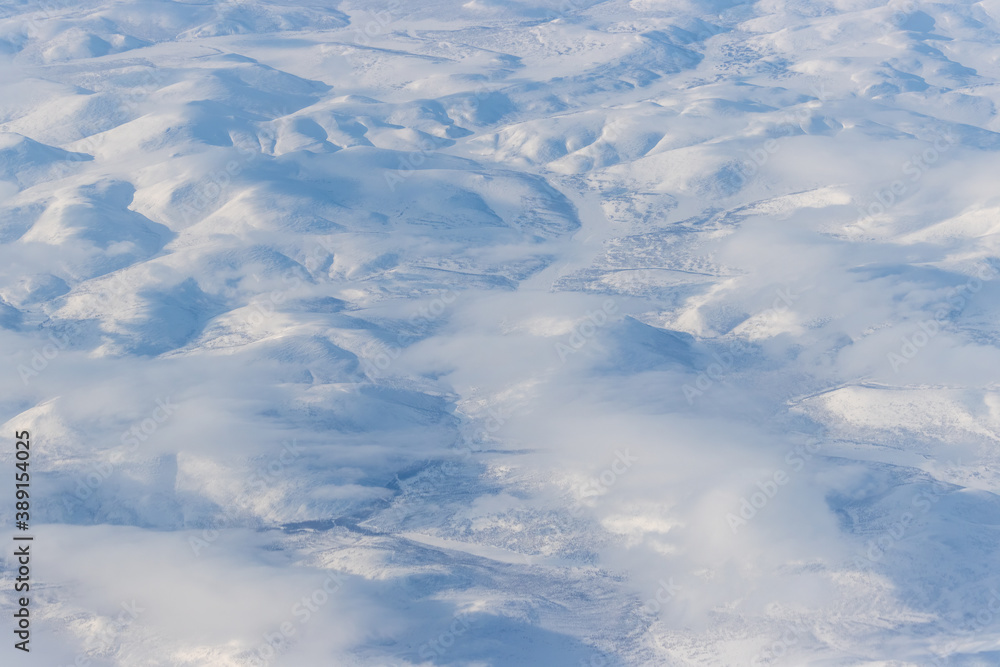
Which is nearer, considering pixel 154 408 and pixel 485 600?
pixel 485 600

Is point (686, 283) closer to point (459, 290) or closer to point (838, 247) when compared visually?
point (838, 247)

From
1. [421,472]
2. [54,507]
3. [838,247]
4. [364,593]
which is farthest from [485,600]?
[838,247]

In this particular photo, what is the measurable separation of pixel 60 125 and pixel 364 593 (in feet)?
378

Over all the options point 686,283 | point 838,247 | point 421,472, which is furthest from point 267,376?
point 838,247

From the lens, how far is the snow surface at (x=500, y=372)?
51594 mm

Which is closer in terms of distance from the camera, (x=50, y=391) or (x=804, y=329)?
(x=50, y=391)

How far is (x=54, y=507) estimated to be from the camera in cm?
6131

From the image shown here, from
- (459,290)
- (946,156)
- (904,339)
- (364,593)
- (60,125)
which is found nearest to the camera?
(364,593)

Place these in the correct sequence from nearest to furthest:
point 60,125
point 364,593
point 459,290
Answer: point 364,593 < point 459,290 < point 60,125

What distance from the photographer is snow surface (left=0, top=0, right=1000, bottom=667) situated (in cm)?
5159

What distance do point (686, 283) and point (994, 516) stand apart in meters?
43.1

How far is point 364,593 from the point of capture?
51.5m

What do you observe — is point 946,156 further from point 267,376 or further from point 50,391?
point 50,391

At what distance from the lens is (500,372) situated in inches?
3051
